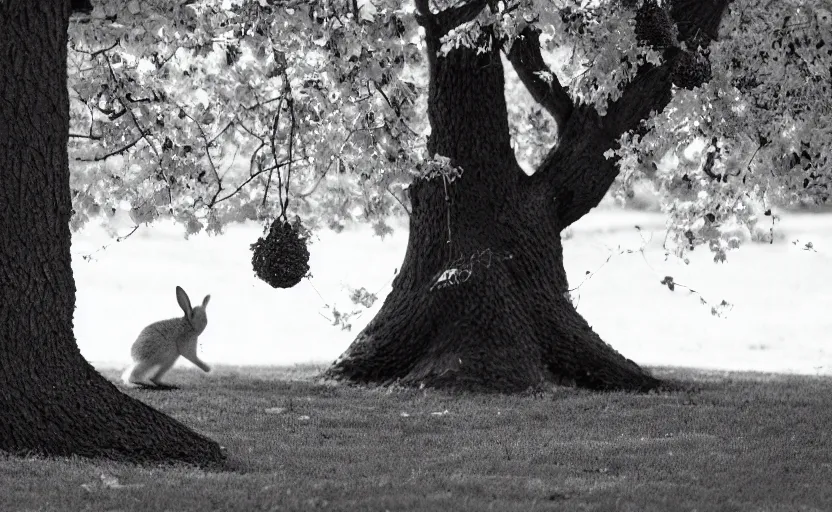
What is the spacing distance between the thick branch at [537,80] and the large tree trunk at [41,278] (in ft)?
21.2

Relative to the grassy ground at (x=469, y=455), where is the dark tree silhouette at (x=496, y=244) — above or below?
above

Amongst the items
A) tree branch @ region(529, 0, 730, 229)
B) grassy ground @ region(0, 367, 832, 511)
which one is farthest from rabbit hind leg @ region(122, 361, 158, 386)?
tree branch @ region(529, 0, 730, 229)

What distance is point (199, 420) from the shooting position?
31.9 feet

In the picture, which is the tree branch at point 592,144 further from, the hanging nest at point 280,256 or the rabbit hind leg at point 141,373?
the hanging nest at point 280,256

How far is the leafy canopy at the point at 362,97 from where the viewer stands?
898 cm

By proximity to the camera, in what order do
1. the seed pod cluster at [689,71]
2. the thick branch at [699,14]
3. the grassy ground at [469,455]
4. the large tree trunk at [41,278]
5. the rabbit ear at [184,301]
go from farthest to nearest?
the rabbit ear at [184,301] → the thick branch at [699,14] → the seed pod cluster at [689,71] → the large tree trunk at [41,278] → the grassy ground at [469,455]

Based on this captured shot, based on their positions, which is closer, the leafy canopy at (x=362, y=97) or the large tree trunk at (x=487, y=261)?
the leafy canopy at (x=362, y=97)

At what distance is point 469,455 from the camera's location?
8203mm

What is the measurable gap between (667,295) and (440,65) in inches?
655

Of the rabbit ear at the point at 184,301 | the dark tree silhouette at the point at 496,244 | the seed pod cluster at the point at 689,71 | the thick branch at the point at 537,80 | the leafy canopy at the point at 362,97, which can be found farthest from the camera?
the thick branch at the point at 537,80

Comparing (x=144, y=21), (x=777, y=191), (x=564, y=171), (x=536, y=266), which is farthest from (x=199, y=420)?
(x=777, y=191)

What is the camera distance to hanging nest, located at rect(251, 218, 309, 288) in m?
8.23

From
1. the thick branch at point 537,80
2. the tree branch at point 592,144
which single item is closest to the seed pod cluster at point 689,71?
the tree branch at point 592,144

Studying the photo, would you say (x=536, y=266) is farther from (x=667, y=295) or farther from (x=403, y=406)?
(x=667, y=295)
